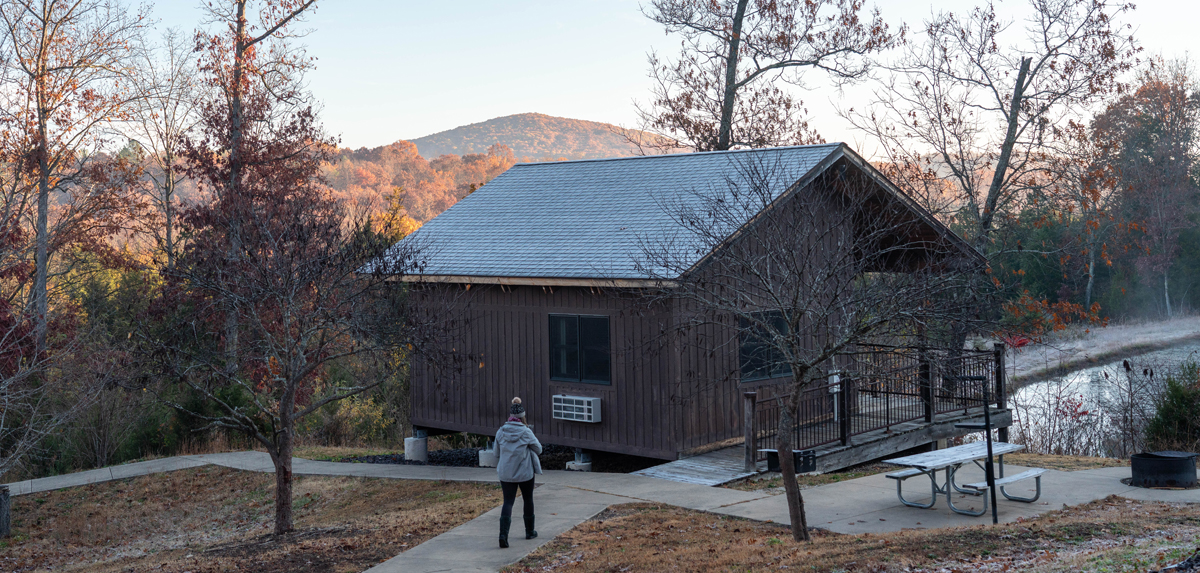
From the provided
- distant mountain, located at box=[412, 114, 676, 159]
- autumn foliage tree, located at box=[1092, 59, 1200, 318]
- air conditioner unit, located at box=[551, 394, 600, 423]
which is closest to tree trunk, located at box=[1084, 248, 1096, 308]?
autumn foliage tree, located at box=[1092, 59, 1200, 318]

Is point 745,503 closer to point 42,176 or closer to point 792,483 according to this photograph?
point 792,483

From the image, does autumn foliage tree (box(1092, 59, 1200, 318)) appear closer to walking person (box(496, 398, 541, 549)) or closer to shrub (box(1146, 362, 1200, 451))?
shrub (box(1146, 362, 1200, 451))

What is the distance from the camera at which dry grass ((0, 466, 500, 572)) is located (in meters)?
9.93

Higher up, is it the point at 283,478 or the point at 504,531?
the point at 283,478

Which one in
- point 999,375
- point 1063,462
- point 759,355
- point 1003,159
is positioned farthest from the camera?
point 1003,159

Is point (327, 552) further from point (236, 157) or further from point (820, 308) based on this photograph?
point (236, 157)

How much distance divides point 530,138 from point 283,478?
508 ft

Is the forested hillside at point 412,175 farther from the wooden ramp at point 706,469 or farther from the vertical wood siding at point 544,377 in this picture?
the wooden ramp at point 706,469

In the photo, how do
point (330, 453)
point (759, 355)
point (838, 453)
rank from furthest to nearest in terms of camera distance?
point (330, 453) < point (759, 355) < point (838, 453)

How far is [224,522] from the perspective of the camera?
1376 cm

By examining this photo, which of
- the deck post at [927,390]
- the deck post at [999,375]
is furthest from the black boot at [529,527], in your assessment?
the deck post at [999,375]

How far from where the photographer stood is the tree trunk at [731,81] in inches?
Answer: 1204

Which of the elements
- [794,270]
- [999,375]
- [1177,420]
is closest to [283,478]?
[794,270]

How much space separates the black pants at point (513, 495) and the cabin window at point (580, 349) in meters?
4.84
